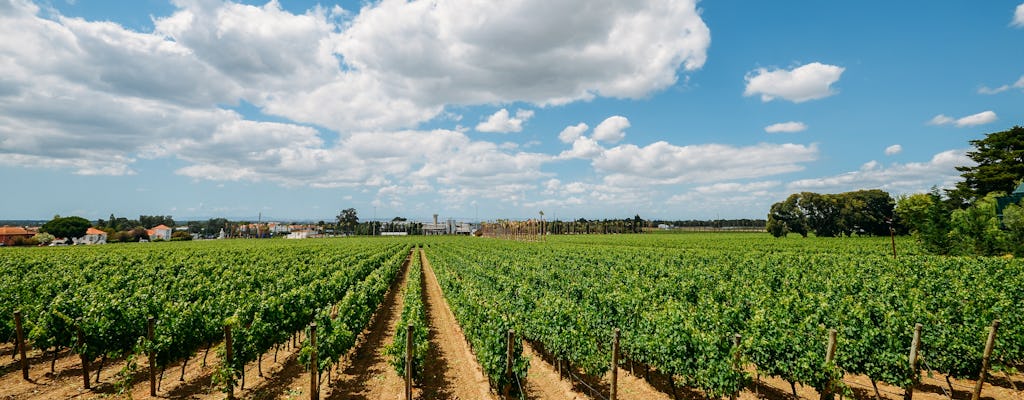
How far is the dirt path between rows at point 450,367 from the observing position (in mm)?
10445

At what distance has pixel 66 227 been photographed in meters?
102

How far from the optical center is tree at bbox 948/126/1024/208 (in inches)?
2210

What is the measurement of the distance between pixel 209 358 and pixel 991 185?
297ft

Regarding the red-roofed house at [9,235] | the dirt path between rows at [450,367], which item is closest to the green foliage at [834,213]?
the dirt path between rows at [450,367]

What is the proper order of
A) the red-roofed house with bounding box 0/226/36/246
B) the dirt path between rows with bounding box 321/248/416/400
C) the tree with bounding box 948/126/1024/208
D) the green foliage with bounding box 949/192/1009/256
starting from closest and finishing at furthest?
1. the dirt path between rows with bounding box 321/248/416/400
2. the green foliage with bounding box 949/192/1009/256
3. the tree with bounding box 948/126/1024/208
4. the red-roofed house with bounding box 0/226/36/246

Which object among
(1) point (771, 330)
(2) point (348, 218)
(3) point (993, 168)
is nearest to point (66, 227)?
(2) point (348, 218)

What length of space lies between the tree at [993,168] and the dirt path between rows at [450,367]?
7545cm

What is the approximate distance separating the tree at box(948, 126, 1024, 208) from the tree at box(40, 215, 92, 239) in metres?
179

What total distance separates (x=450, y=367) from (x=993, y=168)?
8386cm

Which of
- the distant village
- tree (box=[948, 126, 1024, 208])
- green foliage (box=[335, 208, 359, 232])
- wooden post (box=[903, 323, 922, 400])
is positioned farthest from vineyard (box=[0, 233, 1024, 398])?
green foliage (box=[335, 208, 359, 232])

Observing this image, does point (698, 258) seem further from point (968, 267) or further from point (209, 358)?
point (209, 358)

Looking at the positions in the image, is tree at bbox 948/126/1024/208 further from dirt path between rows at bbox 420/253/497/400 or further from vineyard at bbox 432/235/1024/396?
dirt path between rows at bbox 420/253/497/400

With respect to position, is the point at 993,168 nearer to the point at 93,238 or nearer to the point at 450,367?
the point at 450,367

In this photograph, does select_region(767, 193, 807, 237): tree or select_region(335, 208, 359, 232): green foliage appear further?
select_region(335, 208, 359, 232): green foliage
